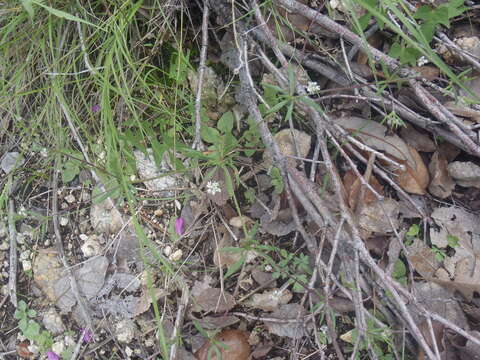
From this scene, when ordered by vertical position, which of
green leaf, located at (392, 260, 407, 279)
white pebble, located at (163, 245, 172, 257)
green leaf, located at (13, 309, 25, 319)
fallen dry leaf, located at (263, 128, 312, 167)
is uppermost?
fallen dry leaf, located at (263, 128, 312, 167)

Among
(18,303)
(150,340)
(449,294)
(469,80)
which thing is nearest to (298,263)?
(449,294)

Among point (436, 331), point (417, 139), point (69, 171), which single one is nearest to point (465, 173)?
point (417, 139)

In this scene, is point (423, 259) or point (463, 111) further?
point (423, 259)

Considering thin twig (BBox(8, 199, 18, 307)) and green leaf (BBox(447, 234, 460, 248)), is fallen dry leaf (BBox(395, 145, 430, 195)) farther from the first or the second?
thin twig (BBox(8, 199, 18, 307))

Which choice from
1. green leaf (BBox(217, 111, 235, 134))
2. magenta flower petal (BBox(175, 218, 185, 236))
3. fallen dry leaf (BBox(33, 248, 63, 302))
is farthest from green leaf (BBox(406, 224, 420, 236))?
fallen dry leaf (BBox(33, 248, 63, 302))

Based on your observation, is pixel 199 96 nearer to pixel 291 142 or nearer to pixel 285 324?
pixel 291 142
